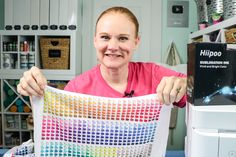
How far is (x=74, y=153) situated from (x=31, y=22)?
7.49 feet

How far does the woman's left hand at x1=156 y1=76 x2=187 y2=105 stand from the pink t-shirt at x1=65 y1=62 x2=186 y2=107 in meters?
0.30

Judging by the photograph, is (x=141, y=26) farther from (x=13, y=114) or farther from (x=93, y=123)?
(x=93, y=123)

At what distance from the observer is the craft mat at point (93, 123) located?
79 centimetres

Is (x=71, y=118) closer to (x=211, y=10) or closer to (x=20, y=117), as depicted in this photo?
(x=211, y=10)

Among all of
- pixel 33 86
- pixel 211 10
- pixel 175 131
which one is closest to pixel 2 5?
pixel 211 10

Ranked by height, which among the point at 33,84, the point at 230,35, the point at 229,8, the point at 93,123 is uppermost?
the point at 229,8

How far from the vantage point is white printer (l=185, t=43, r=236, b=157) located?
629 mm

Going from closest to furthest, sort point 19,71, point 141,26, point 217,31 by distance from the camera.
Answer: point 217,31 → point 19,71 → point 141,26

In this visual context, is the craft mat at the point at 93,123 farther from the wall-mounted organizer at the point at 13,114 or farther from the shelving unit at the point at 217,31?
the wall-mounted organizer at the point at 13,114

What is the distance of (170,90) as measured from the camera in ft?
2.51

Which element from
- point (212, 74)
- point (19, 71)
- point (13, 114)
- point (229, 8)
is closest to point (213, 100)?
point (212, 74)

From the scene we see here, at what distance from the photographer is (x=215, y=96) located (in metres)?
0.64

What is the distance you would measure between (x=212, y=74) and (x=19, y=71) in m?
2.51

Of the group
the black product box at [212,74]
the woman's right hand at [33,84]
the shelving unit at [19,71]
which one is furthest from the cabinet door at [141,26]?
the black product box at [212,74]
